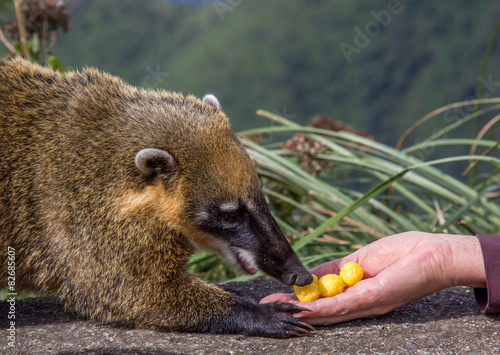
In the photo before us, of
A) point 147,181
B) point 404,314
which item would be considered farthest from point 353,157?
point 147,181

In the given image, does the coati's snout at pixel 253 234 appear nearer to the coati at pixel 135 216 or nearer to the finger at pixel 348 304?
the coati at pixel 135 216

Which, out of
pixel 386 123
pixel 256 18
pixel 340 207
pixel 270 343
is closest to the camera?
pixel 270 343

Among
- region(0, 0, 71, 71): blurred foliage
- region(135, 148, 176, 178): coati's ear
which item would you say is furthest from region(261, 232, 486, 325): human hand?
region(0, 0, 71, 71): blurred foliage

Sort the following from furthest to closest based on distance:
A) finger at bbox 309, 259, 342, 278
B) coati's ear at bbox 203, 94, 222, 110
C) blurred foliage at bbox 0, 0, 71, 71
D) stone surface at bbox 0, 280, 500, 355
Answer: blurred foliage at bbox 0, 0, 71, 71, coati's ear at bbox 203, 94, 222, 110, finger at bbox 309, 259, 342, 278, stone surface at bbox 0, 280, 500, 355

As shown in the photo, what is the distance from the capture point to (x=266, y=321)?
117 inches

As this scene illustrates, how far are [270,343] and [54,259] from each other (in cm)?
149

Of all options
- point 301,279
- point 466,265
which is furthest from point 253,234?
point 466,265

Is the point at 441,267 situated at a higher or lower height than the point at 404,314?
higher

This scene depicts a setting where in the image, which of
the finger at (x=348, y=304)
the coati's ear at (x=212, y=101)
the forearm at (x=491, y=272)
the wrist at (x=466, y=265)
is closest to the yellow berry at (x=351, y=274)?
the finger at (x=348, y=304)

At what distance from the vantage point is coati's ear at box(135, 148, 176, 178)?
306 cm

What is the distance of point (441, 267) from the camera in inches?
116

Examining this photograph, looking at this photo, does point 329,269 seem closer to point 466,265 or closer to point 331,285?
point 331,285

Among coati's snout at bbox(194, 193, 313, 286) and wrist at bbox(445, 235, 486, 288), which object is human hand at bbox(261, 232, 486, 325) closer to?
wrist at bbox(445, 235, 486, 288)

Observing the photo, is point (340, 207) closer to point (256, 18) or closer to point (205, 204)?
point (205, 204)
